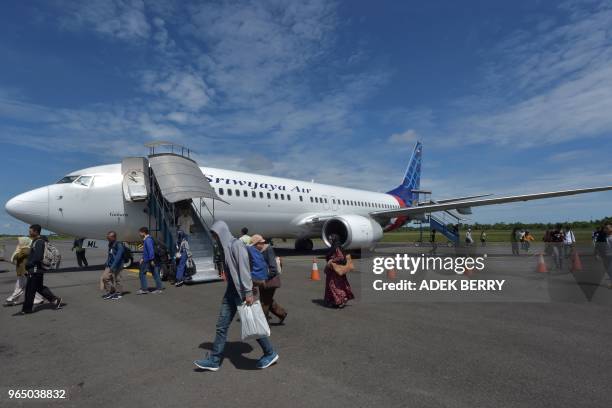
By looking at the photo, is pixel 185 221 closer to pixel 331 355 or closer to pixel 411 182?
pixel 331 355

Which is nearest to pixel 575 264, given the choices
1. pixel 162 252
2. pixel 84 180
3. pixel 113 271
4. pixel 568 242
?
pixel 568 242

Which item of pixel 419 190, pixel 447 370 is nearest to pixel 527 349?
pixel 447 370

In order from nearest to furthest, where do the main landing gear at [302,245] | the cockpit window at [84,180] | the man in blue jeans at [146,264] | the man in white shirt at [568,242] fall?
the man in blue jeans at [146,264] < the cockpit window at [84,180] < the man in white shirt at [568,242] < the main landing gear at [302,245]

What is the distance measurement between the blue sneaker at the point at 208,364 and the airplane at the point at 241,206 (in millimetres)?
8886

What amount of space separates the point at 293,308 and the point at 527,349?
3.98m

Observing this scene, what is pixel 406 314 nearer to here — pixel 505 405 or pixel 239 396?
pixel 505 405

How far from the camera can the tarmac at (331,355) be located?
3.40 metres

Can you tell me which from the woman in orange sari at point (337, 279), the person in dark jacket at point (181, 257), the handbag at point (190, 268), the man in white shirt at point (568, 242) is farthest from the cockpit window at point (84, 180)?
the man in white shirt at point (568, 242)

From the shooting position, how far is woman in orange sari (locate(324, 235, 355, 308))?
694 centimetres

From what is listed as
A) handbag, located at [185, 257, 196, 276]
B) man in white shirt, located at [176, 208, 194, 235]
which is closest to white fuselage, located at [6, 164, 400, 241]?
man in white shirt, located at [176, 208, 194, 235]

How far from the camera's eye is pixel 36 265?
22.5ft

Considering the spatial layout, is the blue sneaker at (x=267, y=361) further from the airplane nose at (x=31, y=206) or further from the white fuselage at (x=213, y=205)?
the airplane nose at (x=31, y=206)

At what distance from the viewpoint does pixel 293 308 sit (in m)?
7.06

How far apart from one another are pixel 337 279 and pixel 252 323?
340 centimetres
